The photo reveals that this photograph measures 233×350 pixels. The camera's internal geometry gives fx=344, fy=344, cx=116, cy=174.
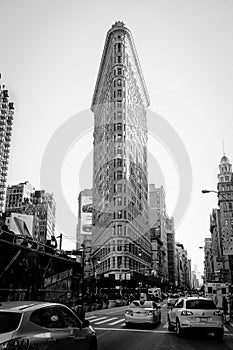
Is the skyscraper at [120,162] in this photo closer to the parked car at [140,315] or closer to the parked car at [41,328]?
the parked car at [140,315]

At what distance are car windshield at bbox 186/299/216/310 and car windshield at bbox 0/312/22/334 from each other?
34.7 ft

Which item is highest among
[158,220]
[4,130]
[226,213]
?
[4,130]

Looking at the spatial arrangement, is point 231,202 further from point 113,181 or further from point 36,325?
point 36,325

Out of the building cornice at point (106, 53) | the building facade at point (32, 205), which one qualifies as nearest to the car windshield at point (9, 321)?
the building cornice at point (106, 53)

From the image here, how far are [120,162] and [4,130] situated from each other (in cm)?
5740

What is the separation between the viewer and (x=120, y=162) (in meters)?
97.2

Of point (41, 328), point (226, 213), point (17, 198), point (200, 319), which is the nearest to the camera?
point (41, 328)

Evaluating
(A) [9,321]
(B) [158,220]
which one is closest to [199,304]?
(A) [9,321]

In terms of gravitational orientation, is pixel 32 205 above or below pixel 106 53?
below

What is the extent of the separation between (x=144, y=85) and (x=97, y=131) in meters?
28.0

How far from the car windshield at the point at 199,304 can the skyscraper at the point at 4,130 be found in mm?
111711

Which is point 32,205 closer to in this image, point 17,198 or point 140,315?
point 17,198

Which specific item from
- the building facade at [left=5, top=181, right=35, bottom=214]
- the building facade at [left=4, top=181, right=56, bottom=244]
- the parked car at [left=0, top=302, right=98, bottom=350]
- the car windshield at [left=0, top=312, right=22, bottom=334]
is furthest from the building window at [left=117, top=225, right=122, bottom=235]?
the building facade at [left=5, top=181, right=35, bottom=214]

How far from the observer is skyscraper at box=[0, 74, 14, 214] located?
123 m
